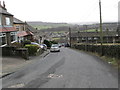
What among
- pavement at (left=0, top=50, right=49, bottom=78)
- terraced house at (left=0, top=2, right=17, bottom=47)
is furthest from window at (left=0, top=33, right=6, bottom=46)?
pavement at (left=0, top=50, right=49, bottom=78)

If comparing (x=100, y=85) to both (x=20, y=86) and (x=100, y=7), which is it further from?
(x=100, y=7)

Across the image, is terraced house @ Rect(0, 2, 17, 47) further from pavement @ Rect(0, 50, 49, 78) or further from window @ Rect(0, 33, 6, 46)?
pavement @ Rect(0, 50, 49, 78)

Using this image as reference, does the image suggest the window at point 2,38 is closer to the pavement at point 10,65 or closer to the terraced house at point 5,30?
the terraced house at point 5,30

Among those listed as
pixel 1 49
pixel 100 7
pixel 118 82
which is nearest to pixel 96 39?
pixel 100 7

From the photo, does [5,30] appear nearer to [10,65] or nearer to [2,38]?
[2,38]

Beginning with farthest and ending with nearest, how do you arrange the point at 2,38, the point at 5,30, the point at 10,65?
1. the point at 2,38
2. the point at 5,30
3. the point at 10,65

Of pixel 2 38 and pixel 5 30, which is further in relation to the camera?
pixel 2 38

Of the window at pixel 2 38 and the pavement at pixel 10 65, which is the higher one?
the window at pixel 2 38

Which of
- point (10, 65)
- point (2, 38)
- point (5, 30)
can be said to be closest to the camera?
point (10, 65)

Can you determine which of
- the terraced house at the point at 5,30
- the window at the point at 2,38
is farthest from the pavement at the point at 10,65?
the terraced house at the point at 5,30

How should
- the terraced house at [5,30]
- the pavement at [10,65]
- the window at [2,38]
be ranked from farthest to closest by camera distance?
the terraced house at [5,30], the window at [2,38], the pavement at [10,65]

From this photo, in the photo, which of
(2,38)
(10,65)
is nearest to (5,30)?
(2,38)

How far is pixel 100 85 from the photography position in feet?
30.9

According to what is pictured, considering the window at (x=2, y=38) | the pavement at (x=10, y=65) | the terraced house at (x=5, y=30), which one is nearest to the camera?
the pavement at (x=10, y=65)
